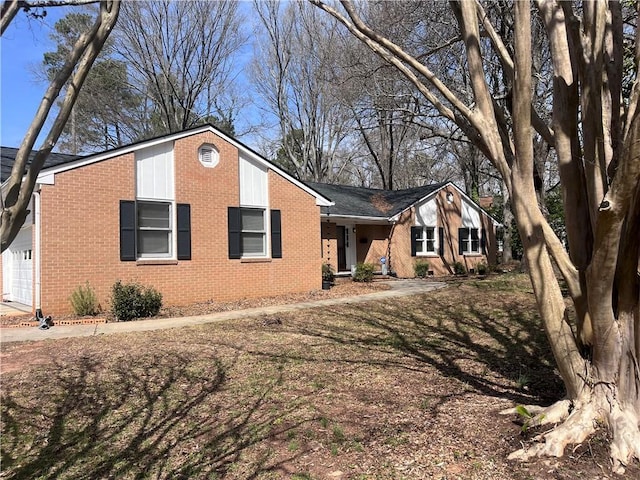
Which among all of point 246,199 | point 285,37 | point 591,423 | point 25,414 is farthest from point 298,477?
point 285,37

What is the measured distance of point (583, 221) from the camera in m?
3.95

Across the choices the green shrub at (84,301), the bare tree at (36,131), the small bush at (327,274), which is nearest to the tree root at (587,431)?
the bare tree at (36,131)

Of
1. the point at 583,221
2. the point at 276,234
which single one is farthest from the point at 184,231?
the point at 583,221

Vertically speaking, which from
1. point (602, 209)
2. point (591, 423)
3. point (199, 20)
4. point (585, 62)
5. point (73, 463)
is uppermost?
point (199, 20)

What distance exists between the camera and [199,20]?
24141 mm

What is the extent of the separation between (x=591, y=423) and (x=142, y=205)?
10786 mm

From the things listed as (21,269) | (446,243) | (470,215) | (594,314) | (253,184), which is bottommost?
(594,314)

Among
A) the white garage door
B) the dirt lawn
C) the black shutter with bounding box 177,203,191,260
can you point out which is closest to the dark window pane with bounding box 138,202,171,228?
the black shutter with bounding box 177,203,191,260

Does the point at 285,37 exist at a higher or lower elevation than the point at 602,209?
higher

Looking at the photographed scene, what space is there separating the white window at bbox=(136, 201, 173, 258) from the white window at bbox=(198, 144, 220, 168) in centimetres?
154

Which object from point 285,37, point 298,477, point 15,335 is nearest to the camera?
point 298,477

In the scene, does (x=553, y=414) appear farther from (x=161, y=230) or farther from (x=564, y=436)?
(x=161, y=230)

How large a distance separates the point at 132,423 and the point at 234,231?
29.8ft

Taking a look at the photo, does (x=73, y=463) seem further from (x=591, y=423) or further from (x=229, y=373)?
(x=591, y=423)
